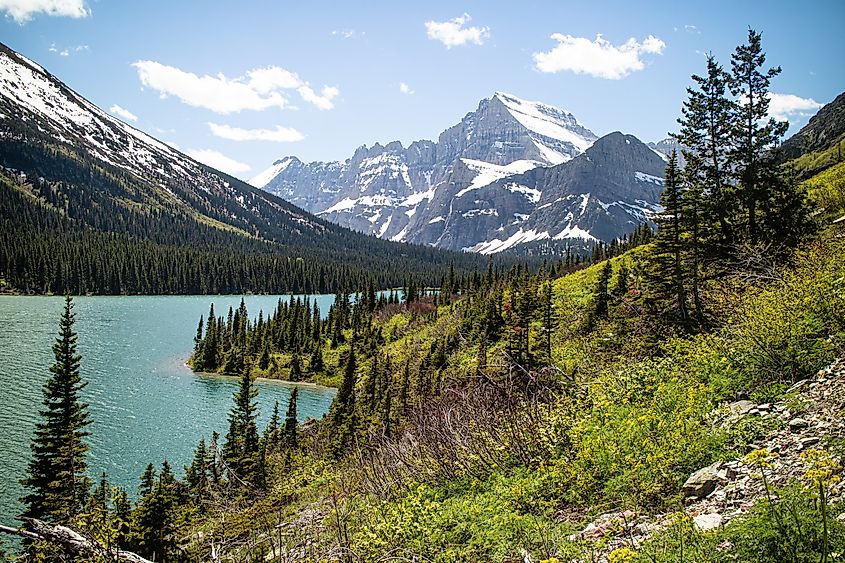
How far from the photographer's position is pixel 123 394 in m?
51.9

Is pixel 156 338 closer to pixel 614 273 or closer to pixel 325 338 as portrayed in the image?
pixel 325 338

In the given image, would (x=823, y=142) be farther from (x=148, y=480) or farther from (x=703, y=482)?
(x=148, y=480)

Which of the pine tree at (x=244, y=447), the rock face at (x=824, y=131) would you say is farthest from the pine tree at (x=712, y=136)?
the rock face at (x=824, y=131)

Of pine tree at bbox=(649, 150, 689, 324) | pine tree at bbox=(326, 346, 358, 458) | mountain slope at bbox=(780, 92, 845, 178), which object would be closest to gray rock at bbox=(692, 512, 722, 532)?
pine tree at bbox=(649, 150, 689, 324)

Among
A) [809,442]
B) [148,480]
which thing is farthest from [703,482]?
[148,480]

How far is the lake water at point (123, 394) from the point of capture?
3491 centimetres

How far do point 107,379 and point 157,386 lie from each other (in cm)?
518

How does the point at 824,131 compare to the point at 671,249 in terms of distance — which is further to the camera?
the point at 824,131

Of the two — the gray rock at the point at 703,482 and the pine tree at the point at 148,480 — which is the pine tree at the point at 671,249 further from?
the pine tree at the point at 148,480

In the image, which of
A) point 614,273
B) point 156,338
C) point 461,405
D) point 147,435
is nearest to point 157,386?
point 147,435

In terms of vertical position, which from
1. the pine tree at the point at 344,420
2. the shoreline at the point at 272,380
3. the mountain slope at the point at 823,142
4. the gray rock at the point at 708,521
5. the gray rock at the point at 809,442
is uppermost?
the mountain slope at the point at 823,142

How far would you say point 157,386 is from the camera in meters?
57.7

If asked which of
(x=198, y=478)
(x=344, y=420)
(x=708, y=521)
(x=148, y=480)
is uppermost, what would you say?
(x=708, y=521)

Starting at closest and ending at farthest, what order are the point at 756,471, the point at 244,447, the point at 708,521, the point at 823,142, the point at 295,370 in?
the point at 708,521 < the point at 756,471 < the point at 244,447 < the point at 295,370 < the point at 823,142
